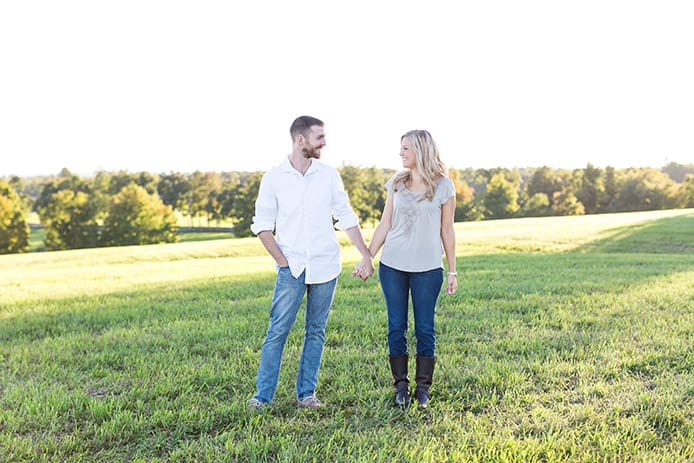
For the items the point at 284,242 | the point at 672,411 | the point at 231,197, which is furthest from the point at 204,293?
the point at 231,197

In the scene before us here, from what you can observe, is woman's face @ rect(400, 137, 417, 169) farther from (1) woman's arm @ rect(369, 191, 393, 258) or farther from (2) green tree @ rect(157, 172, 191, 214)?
(2) green tree @ rect(157, 172, 191, 214)

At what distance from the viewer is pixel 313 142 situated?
422 cm

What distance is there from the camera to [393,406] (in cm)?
450

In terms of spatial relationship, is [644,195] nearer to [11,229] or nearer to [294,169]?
[294,169]

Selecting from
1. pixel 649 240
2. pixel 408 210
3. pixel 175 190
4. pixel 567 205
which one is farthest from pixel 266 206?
pixel 175 190

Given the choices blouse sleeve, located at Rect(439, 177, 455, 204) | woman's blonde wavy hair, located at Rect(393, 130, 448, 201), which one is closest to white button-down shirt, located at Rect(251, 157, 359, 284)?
woman's blonde wavy hair, located at Rect(393, 130, 448, 201)

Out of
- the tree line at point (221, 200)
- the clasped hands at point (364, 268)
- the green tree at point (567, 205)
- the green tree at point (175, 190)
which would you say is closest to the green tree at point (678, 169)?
the tree line at point (221, 200)

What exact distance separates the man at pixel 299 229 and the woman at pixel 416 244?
332 millimetres

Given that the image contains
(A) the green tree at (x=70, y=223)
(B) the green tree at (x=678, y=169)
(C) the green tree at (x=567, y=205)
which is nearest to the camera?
(A) the green tree at (x=70, y=223)

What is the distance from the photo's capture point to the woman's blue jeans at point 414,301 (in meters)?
4.54

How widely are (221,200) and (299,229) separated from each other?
7045 cm

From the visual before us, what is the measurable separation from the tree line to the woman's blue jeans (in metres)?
56.8

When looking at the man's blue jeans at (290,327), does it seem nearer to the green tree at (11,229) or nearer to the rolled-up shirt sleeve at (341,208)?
the rolled-up shirt sleeve at (341,208)

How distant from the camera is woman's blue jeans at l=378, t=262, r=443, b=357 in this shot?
4539mm
